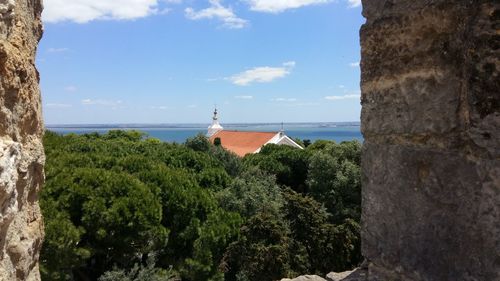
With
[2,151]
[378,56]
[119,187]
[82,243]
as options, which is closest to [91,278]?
[82,243]

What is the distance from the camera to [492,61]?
1.62 meters

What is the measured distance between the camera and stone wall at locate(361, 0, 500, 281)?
1635 millimetres

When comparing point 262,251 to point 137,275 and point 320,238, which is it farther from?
point 137,275

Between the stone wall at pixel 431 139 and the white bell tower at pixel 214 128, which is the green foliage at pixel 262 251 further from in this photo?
the white bell tower at pixel 214 128

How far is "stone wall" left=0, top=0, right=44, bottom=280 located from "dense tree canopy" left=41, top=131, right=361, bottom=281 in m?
5.85

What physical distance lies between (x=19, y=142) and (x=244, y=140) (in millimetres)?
51039

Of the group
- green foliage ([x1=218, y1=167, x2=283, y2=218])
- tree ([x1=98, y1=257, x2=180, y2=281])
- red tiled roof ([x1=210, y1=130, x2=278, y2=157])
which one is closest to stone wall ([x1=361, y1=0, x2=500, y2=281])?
tree ([x1=98, y1=257, x2=180, y2=281])

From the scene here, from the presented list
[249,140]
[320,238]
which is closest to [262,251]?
[320,238]

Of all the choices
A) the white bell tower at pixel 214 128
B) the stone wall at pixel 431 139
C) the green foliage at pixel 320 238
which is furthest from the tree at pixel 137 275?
the white bell tower at pixel 214 128

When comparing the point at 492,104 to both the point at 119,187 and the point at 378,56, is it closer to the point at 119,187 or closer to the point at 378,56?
the point at 378,56

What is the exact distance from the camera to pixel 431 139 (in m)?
1.86

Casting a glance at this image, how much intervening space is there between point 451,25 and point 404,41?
0.21m

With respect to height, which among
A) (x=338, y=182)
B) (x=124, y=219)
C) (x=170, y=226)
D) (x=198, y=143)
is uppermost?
(x=198, y=143)

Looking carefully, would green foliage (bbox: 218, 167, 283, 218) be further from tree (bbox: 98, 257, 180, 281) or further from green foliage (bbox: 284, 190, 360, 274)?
tree (bbox: 98, 257, 180, 281)
